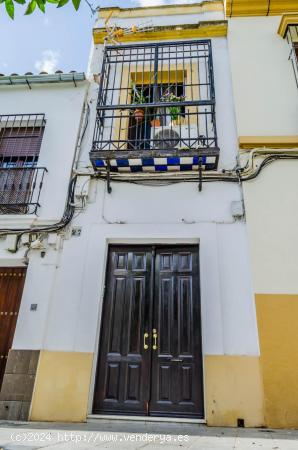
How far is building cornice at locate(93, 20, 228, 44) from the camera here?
662cm

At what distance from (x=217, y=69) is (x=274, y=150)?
235 centimetres

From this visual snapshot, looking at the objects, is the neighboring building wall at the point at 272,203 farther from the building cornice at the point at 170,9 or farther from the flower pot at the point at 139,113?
the flower pot at the point at 139,113

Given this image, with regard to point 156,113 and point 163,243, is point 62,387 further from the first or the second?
point 156,113

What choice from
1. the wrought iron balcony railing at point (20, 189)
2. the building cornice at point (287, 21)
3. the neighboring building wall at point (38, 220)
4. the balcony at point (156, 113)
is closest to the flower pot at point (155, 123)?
the balcony at point (156, 113)

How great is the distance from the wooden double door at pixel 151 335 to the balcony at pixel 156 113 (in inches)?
60.2

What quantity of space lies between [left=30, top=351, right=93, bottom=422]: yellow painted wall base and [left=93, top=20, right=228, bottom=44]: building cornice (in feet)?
22.4

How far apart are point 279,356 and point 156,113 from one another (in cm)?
472

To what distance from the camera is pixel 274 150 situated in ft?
16.9

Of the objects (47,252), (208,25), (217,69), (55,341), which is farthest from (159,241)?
(208,25)

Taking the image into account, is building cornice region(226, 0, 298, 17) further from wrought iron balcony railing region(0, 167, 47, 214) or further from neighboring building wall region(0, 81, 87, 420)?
wrought iron balcony railing region(0, 167, 47, 214)

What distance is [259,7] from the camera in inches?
262

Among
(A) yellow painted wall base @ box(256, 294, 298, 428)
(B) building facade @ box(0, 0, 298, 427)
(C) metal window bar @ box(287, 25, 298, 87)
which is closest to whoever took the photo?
(A) yellow painted wall base @ box(256, 294, 298, 428)

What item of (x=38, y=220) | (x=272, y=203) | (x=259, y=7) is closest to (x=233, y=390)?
(x=272, y=203)

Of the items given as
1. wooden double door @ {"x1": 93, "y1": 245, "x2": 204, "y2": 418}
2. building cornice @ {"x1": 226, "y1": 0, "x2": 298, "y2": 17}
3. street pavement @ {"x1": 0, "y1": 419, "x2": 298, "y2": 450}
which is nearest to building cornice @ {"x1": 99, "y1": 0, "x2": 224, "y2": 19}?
building cornice @ {"x1": 226, "y1": 0, "x2": 298, "y2": 17}
